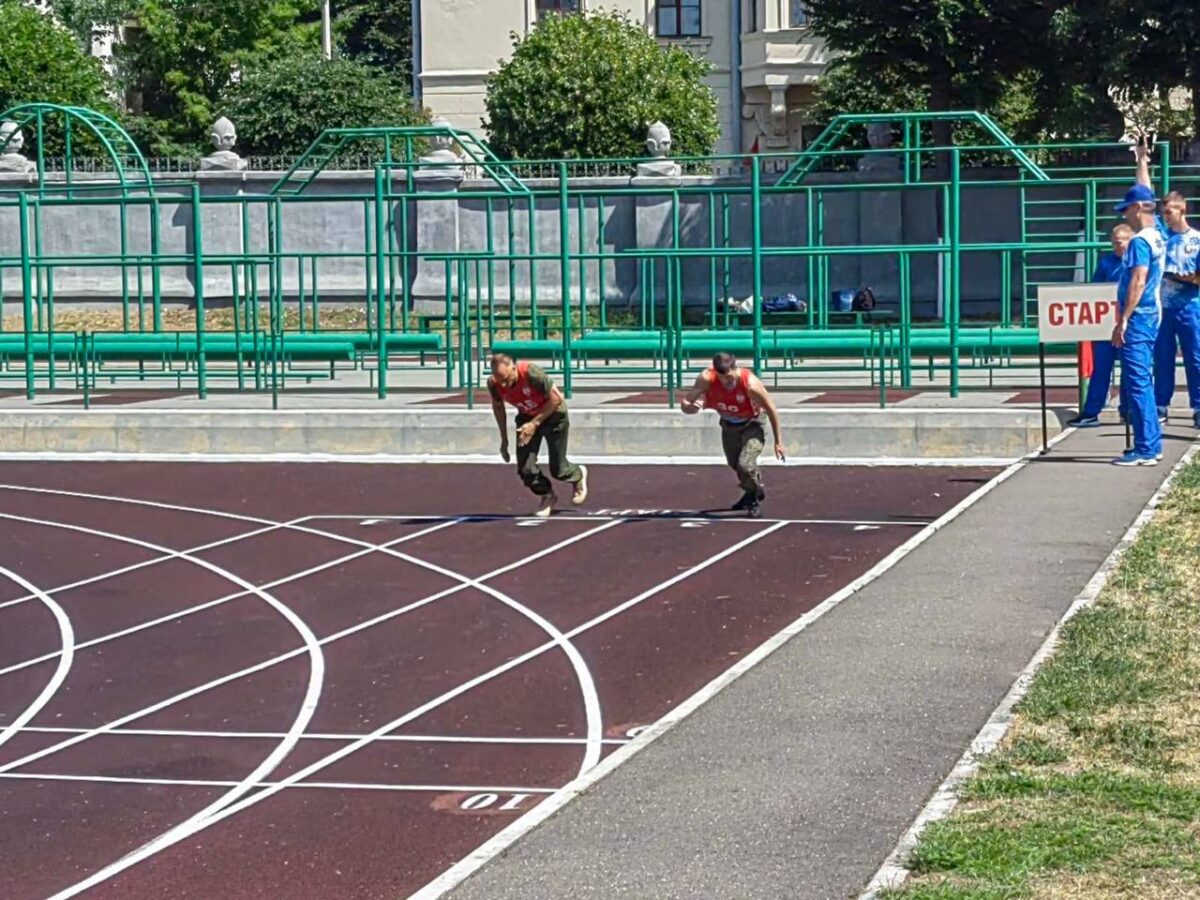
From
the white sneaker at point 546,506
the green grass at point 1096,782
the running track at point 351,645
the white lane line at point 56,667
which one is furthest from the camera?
the white sneaker at point 546,506

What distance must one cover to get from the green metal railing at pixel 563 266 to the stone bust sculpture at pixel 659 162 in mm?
474

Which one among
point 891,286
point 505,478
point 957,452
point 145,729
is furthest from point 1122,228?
point 891,286

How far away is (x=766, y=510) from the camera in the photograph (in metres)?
17.7

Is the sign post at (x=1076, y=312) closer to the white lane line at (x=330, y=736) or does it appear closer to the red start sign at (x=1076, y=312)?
the red start sign at (x=1076, y=312)

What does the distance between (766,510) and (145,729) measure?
25.1ft

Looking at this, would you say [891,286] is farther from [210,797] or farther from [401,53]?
[401,53]

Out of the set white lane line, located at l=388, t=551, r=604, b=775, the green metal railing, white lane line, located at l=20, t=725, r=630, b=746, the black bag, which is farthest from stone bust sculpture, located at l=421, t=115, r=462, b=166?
white lane line, located at l=20, t=725, r=630, b=746

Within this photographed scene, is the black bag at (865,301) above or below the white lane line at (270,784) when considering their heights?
above

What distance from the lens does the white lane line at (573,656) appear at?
10227 mm

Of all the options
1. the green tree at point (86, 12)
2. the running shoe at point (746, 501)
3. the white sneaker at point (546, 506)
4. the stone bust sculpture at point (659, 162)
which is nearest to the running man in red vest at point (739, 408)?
the running shoe at point (746, 501)

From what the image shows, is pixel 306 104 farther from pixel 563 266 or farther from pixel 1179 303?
pixel 1179 303

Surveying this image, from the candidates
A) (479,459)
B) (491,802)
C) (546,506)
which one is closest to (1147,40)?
(479,459)

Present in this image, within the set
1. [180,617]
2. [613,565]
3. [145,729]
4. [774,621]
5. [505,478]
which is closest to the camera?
[145,729]

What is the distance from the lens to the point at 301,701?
11.5 meters
